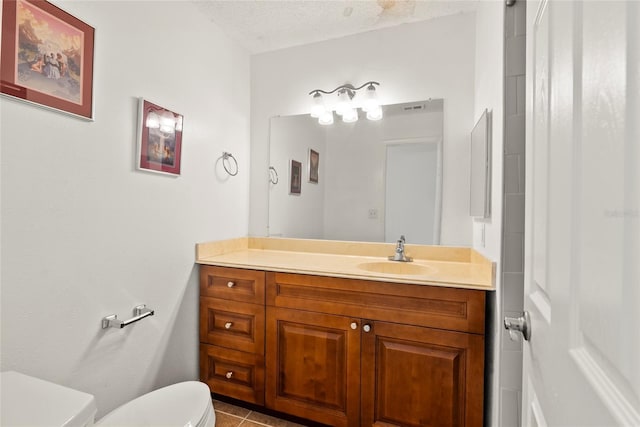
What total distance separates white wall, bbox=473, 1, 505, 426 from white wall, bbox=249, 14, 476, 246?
1.08ft

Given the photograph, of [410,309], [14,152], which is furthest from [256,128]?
[410,309]

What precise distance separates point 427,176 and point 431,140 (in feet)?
0.77

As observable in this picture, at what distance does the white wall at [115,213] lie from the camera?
107cm

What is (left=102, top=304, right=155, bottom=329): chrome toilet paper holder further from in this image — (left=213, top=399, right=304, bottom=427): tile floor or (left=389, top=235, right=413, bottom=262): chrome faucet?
(left=389, top=235, right=413, bottom=262): chrome faucet

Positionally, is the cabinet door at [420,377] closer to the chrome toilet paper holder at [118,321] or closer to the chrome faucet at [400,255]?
the chrome faucet at [400,255]

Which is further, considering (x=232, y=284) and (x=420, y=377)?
(x=232, y=284)

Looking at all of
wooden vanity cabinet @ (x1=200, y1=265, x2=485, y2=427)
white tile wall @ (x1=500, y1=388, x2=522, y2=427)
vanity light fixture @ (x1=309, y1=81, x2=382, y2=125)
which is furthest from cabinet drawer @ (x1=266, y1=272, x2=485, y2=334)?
vanity light fixture @ (x1=309, y1=81, x2=382, y2=125)

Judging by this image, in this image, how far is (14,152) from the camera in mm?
1026

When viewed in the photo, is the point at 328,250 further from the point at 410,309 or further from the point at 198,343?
the point at 198,343

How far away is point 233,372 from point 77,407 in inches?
42.2

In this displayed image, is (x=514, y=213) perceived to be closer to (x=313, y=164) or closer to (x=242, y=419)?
(x=313, y=164)

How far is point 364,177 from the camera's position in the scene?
2.14m

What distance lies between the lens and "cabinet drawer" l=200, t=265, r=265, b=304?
1.70 metres

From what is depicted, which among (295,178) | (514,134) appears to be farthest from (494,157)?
(295,178)
